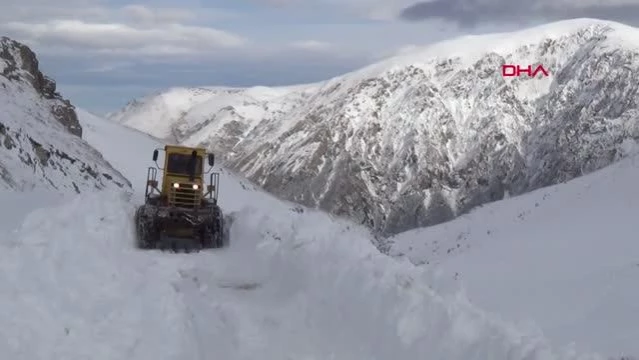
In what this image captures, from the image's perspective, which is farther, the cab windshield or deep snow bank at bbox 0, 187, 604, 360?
the cab windshield

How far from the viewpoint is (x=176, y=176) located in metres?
22.8

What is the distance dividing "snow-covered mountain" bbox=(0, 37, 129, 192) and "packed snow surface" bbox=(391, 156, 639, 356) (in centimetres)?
1269

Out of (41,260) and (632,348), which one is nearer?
(632,348)

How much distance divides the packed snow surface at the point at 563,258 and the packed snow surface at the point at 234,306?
1325 millimetres

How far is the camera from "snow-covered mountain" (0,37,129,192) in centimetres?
2627

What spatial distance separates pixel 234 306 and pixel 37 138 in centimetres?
2180

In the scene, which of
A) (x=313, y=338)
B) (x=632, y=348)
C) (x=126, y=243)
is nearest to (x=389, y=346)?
(x=313, y=338)

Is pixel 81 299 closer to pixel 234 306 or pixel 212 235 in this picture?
pixel 234 306

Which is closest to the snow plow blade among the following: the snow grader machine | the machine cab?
the snow grader machine

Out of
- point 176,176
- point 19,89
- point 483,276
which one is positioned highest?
point 19,89

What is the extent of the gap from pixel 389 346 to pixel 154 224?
11023 millimetres

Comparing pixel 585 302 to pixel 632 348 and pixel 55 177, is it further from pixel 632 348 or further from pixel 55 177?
pixel 55 177

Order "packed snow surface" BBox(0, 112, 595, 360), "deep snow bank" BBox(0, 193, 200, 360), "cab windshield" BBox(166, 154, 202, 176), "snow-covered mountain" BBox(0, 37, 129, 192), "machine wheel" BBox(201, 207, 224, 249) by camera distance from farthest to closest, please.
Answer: "snow-covered mountain" BBox(0, 37, 129, 192)
"cab windshield" BBox(166, 154, 202, 176)
"machine wheel" BBox(201, 207, 224, 249)
"deep snow bank" BBox(0, 193, 200, 360)
"packed snow surface" BBox(0, 112, 595, 360)

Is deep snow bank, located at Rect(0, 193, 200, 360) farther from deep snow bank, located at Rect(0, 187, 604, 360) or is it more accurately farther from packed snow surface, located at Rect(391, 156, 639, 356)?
packed snow surface, located at Rect(391, 156, 639, 356)
